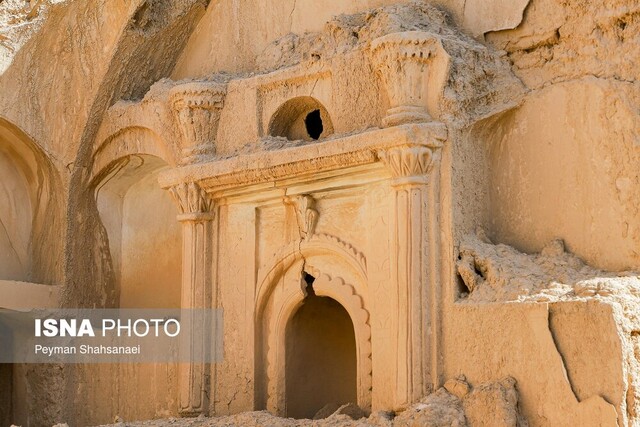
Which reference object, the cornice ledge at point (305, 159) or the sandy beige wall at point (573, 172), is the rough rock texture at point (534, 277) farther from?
the cornice ledge at point (305, 159)

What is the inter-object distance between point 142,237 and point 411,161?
4744 mm

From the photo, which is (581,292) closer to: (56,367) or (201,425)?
(201,425)

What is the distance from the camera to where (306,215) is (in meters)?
10.7

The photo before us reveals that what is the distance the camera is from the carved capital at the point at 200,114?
37.5 feet

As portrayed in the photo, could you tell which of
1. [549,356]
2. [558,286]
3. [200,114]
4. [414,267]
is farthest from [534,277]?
[200,114]

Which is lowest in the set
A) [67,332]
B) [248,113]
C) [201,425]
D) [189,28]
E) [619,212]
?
[201,425]

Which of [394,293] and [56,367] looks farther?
[56,367]

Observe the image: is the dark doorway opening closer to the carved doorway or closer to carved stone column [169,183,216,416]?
the carved doorway

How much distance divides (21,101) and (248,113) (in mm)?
2726

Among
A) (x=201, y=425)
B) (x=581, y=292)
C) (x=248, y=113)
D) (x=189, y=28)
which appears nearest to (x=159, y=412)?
(x=201, y=425)

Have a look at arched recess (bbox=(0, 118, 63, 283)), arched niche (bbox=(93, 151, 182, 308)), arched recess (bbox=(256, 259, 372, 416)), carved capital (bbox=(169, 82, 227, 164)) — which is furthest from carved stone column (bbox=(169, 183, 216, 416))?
arched recess (bbox=(0, 118, 63, 283))

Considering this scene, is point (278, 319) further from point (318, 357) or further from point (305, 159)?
point (305, 159)

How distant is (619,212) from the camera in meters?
9.41

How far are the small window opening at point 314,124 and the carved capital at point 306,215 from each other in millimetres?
835
